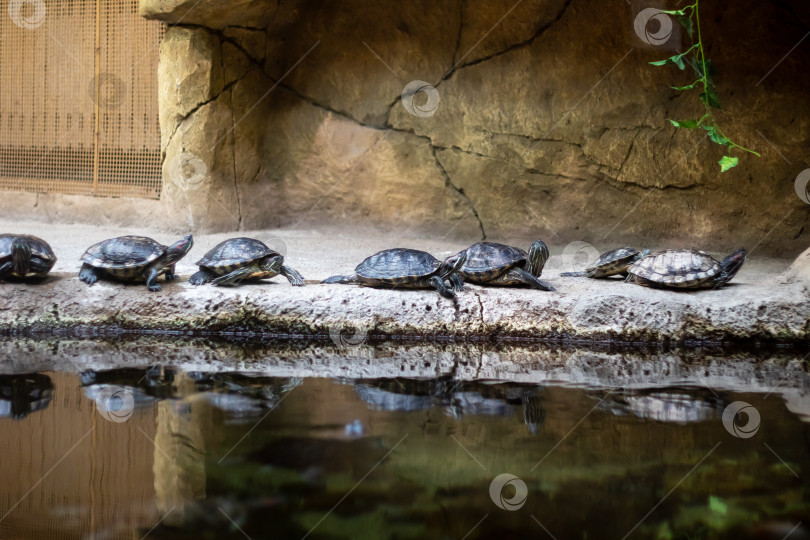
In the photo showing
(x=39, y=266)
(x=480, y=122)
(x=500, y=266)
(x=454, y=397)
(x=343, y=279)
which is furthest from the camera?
(x=480, y=122)

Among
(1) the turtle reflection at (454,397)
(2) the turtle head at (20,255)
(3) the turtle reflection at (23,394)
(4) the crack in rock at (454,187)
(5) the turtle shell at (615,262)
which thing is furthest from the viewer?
(4) the crack in rock at (454,187)

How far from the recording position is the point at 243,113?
982 cm

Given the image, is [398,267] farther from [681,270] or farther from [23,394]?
[23,394]

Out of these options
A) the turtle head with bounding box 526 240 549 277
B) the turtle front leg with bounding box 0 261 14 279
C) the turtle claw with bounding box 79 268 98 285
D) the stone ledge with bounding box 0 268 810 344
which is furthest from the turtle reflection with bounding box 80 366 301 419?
the turtle head with bounding box 526 240 549 277

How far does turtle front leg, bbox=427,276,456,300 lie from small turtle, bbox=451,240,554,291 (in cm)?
13

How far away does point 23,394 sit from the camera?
12.8 feet

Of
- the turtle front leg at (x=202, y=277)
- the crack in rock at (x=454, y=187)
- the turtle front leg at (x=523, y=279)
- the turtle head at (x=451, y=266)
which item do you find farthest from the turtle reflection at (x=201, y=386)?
the crack in rock at (x=454, y=187)

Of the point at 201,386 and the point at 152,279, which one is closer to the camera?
the point at 201,386

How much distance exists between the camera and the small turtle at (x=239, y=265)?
19.7ft

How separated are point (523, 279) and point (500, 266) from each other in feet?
0.72

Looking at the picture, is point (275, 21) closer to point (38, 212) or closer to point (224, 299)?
point (38, 212)

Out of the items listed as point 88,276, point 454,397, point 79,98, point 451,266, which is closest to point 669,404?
point 454,397

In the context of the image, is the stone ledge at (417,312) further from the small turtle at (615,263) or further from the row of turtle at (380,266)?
the small turtle at (615,263)

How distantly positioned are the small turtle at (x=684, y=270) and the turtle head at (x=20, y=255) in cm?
478
